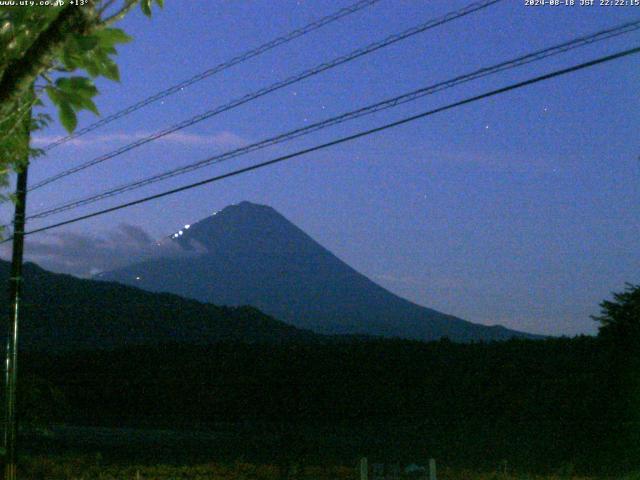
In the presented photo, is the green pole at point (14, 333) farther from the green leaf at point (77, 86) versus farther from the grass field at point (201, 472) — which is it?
the green leaf at point (77, 86)

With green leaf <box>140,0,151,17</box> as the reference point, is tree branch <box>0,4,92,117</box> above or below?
below

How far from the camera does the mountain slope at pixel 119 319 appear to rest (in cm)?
7219

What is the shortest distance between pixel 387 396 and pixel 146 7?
36.5m

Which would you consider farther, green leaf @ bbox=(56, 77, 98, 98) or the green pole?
the green pole

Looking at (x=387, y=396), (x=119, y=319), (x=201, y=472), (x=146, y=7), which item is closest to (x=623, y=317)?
(x=201, y=472)

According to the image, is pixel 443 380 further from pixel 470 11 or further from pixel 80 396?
pixel 470 11

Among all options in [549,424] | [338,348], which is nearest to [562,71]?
[549,424]

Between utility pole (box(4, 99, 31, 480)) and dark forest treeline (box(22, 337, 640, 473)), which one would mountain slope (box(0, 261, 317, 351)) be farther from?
utility pole (box(4, 99, 31, 480))

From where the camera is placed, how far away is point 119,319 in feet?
253

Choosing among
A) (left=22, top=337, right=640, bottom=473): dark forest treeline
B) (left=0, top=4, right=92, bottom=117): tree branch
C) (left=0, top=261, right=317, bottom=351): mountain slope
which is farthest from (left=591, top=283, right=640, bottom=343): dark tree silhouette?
(left=0, top=261, right=317, bottom=351): mountain slope

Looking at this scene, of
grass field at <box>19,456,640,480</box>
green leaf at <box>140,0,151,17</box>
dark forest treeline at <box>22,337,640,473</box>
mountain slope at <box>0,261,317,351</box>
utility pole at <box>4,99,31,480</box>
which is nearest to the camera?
green leaf at <box>140,0,151,17</box>

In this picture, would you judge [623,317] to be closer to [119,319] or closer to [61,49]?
[61,49]

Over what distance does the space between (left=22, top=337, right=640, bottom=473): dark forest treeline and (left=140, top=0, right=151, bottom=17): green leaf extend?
16035mm

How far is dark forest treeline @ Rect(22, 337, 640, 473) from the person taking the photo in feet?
77.2
